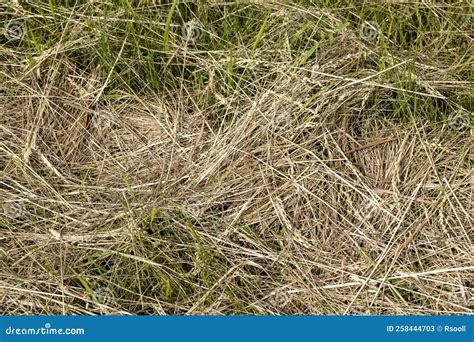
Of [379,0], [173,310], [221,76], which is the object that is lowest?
[173,310]

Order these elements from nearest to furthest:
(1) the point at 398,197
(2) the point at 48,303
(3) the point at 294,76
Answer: (2) the point at 48,303
(1) the point at 398,197
(3) the point at 294,76

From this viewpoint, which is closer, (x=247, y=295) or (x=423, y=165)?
(x=247, y=295)

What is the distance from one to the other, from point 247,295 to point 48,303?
0.67 metres

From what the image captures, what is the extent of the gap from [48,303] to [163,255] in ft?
1.37

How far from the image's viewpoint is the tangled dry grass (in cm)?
247

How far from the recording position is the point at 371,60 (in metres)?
2.90

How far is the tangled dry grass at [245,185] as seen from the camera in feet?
8.11

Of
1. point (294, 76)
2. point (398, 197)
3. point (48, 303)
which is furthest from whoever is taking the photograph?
point (294, 76)

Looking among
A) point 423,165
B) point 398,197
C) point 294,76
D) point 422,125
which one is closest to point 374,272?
point 398,197

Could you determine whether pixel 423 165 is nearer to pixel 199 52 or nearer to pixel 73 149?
pixel 199 52

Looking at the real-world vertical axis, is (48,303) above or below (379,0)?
below

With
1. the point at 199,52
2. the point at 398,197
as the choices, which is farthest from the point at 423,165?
the point at 199,52

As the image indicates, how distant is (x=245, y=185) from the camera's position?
2.68m

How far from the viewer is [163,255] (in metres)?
2.51
